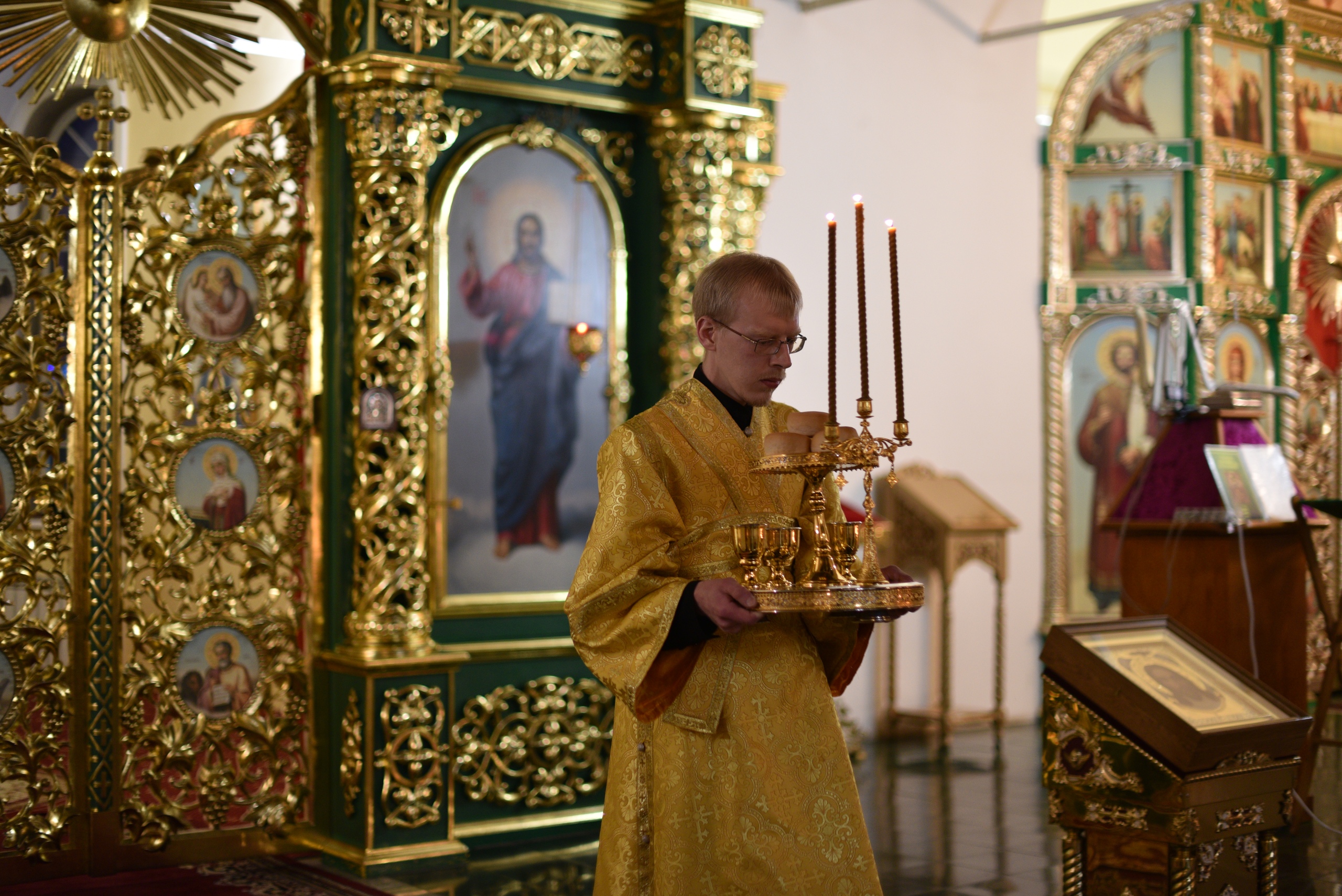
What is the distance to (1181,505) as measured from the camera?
565cm

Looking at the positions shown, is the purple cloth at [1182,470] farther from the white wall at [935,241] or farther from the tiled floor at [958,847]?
the white wall at [935,241]

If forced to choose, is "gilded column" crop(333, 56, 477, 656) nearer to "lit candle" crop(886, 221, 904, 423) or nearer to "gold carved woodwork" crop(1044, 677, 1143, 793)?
"gold carved woodwork" crop(1044, 677, 1143, 793)

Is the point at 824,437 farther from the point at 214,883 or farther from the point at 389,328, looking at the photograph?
the point at 214,883

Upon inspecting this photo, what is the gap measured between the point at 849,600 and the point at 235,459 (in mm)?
3450

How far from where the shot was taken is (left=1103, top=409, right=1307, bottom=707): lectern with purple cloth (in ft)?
18.3

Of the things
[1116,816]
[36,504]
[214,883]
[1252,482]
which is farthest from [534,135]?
[1116,816]

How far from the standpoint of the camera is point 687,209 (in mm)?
5949

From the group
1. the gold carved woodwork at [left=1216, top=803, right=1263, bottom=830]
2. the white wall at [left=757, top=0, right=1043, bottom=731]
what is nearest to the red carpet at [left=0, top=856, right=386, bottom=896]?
the gold carved woodwork at [left=1216, top=803, right=1263, bottom=830]

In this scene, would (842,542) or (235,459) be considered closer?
(842,542)

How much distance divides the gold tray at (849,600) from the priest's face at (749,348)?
377 mm

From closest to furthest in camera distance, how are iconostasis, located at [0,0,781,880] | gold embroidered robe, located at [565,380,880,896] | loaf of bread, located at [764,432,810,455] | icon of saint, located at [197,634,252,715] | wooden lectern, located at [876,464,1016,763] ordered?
loaf of bread, located at [764,432,810,455]
gold embroidered robe, located at [565,380,880,896]
iconostasis, located at [0,0,781,880]
icon of saint, located at [197,634,252,715]
wooden lectern, located at [876,464,1016,763]

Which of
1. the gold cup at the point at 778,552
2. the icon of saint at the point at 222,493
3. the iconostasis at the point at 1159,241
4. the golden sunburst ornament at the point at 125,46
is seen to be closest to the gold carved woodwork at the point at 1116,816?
the gold cup at the point at 778,552

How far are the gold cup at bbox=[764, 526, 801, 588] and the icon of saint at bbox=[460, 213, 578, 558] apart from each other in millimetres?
3339

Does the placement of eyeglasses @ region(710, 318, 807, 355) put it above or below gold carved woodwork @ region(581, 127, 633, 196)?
below
